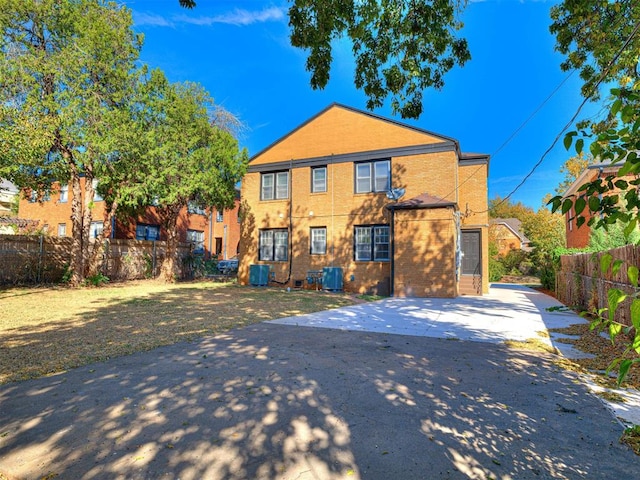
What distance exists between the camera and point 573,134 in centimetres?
187

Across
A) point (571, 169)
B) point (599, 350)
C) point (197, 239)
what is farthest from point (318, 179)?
point (571, 169)

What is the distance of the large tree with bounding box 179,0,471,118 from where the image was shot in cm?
566

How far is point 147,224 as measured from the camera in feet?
86.3

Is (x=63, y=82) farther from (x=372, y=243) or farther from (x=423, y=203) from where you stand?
(x=423, y=203)

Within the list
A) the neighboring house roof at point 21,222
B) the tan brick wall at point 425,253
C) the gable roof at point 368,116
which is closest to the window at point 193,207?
the gable roof at point 368,116

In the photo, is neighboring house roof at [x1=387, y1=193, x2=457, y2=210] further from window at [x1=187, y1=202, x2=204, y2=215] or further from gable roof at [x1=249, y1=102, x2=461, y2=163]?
window at [x1=187, y1=202, x2=204, y2=215]

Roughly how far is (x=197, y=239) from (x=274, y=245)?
13805 millimetres

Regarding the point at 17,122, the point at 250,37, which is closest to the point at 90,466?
the point at 17,122

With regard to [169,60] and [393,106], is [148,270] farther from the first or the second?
[393,106]

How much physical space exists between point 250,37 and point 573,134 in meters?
14.6

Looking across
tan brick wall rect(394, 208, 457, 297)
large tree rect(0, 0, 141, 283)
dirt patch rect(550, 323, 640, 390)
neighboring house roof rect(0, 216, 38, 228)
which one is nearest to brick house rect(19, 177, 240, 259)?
neighboring house roof rect(0, 216, 38, 228)

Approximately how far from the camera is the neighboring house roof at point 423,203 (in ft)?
47.0

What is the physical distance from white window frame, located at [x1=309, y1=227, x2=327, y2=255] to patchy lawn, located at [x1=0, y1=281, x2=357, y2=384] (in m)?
5.08

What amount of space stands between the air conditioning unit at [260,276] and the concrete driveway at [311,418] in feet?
42.5
